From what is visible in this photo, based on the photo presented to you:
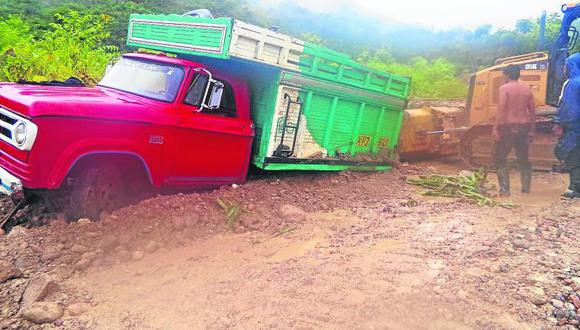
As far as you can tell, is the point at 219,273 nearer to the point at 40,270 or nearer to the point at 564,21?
the point at 40,270

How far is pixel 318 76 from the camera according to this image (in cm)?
660

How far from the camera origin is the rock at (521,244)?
452 centimetres

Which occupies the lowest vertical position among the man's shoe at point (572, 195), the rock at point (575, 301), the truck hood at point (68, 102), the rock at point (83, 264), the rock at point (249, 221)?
the rock at point (83, 264)

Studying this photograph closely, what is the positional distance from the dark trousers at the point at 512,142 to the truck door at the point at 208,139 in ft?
13.7

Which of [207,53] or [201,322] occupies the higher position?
[207,53]

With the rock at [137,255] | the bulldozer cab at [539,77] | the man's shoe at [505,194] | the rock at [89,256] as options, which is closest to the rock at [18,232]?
the rock at [89,256]

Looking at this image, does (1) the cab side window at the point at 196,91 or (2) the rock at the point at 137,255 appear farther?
(1) the cab side window at the point at 196,91

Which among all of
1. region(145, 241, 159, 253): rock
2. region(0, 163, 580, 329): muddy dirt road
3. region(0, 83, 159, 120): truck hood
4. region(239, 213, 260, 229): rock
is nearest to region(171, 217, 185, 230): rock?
region(0, 163, 580, 329): muddy dirt road

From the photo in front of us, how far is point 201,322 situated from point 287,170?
13.0 ft

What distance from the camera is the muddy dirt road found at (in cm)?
331

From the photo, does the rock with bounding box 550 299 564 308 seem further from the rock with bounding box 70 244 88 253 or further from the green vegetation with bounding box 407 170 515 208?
the rock with bounding box 70 244 88 253

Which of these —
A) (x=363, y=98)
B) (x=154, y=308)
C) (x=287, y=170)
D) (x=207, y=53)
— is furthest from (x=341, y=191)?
(x=154, y=308)

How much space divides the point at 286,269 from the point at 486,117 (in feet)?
24.4

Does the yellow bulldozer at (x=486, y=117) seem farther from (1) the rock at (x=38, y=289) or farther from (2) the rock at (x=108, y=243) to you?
(1) the rock at (x=38, y=289)
